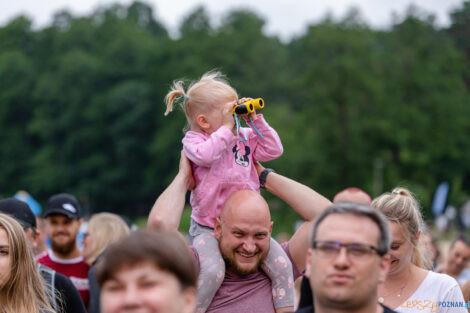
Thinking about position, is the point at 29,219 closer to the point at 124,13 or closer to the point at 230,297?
the point at 230,297

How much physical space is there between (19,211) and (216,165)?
1.87 metres

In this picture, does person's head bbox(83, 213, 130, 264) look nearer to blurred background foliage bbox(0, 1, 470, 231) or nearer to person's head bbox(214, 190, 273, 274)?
person's head bbox(214, 190, 273, 274)

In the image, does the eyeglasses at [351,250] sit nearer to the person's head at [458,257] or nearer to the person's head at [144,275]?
the person's head at [144,275]

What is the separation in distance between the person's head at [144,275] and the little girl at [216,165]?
1472 millimetres

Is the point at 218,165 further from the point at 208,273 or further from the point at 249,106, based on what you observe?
the point at 208,273

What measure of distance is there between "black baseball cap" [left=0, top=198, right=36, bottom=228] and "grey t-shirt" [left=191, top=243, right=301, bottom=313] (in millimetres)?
1796

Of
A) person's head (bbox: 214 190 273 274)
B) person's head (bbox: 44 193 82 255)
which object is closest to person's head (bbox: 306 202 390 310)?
person's head (bbox: 214 190 273 274)

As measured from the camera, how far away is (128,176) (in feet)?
226

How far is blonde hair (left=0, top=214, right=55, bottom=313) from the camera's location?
15.5 feet

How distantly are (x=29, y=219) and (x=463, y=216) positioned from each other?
35.4 metres

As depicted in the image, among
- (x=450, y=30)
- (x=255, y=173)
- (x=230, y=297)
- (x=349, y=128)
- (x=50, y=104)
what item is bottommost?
(x=230, y=297)

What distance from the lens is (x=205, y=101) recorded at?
16.5ft

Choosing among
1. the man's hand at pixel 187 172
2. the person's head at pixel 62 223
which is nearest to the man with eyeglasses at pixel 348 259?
the man's hand at pixel 187 172

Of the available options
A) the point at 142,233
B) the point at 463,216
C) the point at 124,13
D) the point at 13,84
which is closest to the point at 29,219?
the point at 142,233
